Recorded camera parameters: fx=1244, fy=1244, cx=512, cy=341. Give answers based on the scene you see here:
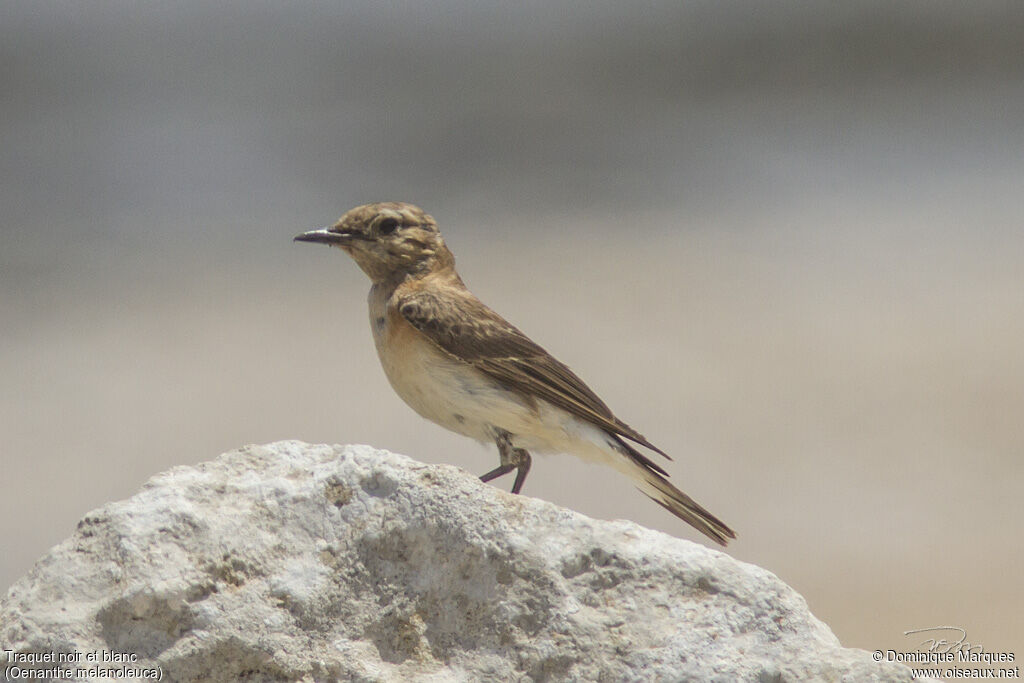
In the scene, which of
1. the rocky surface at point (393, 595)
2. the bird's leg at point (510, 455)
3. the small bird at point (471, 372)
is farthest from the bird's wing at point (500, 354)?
the rocky surface at point (393, 595)

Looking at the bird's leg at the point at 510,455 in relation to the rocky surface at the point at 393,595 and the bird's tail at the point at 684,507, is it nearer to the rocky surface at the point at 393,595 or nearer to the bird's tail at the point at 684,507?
the bird's tail at the point at 684,507

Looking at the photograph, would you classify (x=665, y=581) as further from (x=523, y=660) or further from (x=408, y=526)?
(x=408, y=526)

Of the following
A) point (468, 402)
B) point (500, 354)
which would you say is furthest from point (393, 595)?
point (500, 354)

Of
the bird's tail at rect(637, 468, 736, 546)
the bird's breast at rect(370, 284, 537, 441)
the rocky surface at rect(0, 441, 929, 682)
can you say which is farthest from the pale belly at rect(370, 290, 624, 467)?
the rocky surface at rect(0, 441, 929, 682)

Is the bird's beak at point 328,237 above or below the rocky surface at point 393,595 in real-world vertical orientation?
above

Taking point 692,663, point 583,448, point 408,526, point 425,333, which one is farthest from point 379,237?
point 692,663

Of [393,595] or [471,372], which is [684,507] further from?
[393,595]
